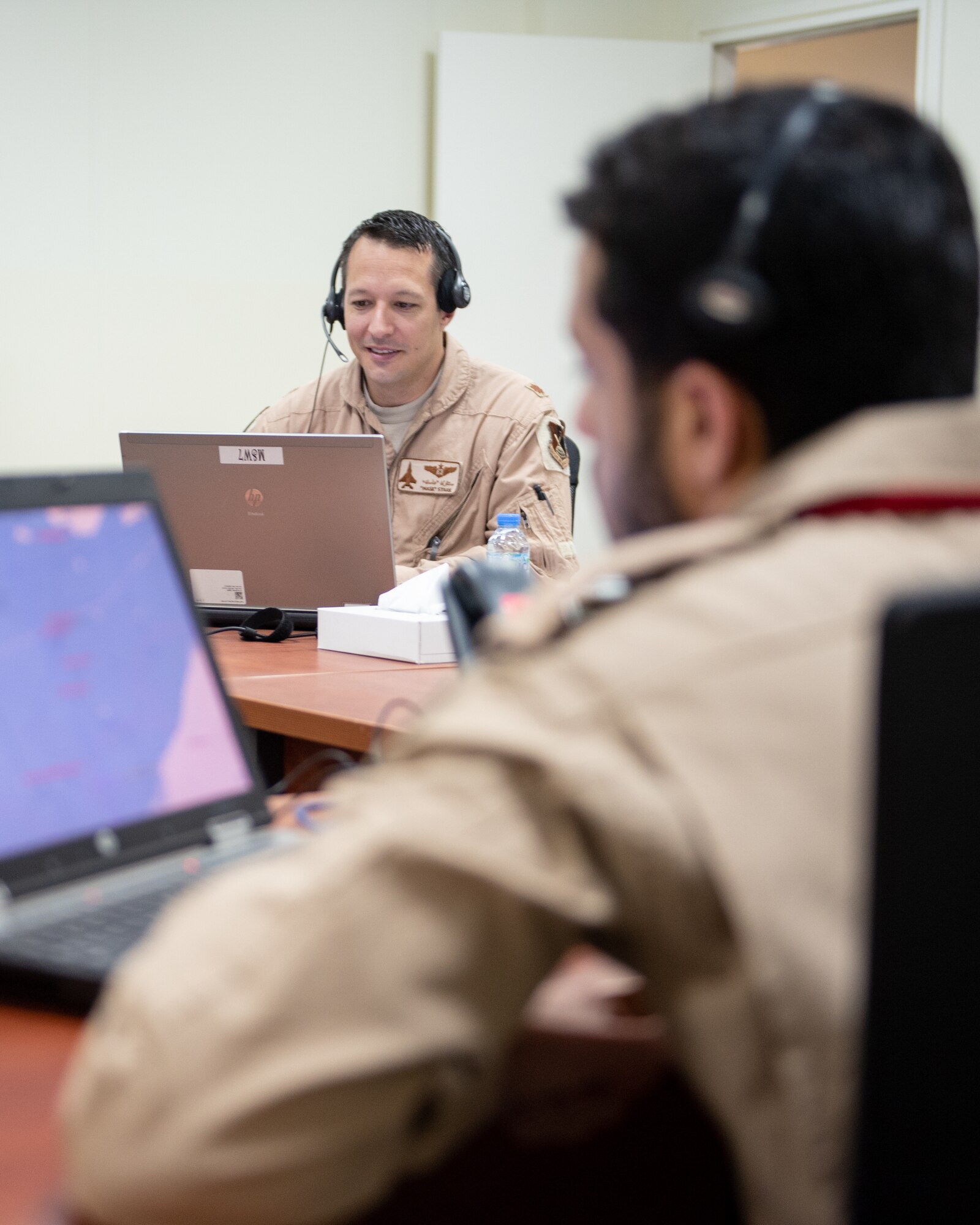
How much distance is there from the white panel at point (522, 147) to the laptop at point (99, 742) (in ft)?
10.2

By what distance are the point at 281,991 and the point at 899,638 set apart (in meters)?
0.24

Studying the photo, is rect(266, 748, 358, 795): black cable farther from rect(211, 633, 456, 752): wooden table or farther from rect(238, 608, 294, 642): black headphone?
rect(238, 608, 294, 642): black headphone

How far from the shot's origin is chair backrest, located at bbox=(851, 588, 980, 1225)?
1.31 ft

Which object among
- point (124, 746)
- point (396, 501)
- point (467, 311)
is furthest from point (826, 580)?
point (467, 311)

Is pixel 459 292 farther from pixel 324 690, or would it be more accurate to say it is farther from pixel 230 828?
pixel 230 828

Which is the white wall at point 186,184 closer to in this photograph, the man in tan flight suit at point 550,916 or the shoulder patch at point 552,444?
the shoulder patch at point 552,444

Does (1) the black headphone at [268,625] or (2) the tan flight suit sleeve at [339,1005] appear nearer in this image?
(2) the tan flight suit sleeve at [339,1005]

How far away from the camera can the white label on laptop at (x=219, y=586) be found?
215cm

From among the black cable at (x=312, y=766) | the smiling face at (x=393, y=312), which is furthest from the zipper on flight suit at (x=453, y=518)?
the black cable at (x=312, y=766)

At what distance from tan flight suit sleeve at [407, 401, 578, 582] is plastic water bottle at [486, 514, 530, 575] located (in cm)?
6

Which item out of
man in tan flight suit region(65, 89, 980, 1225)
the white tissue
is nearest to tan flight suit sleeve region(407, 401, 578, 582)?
the white tissue

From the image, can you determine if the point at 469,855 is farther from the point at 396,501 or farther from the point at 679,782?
the point at 396,501

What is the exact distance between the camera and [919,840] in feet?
1.33

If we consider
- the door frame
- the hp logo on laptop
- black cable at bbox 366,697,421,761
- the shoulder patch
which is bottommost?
black cable at bbox 366,697,421,761
